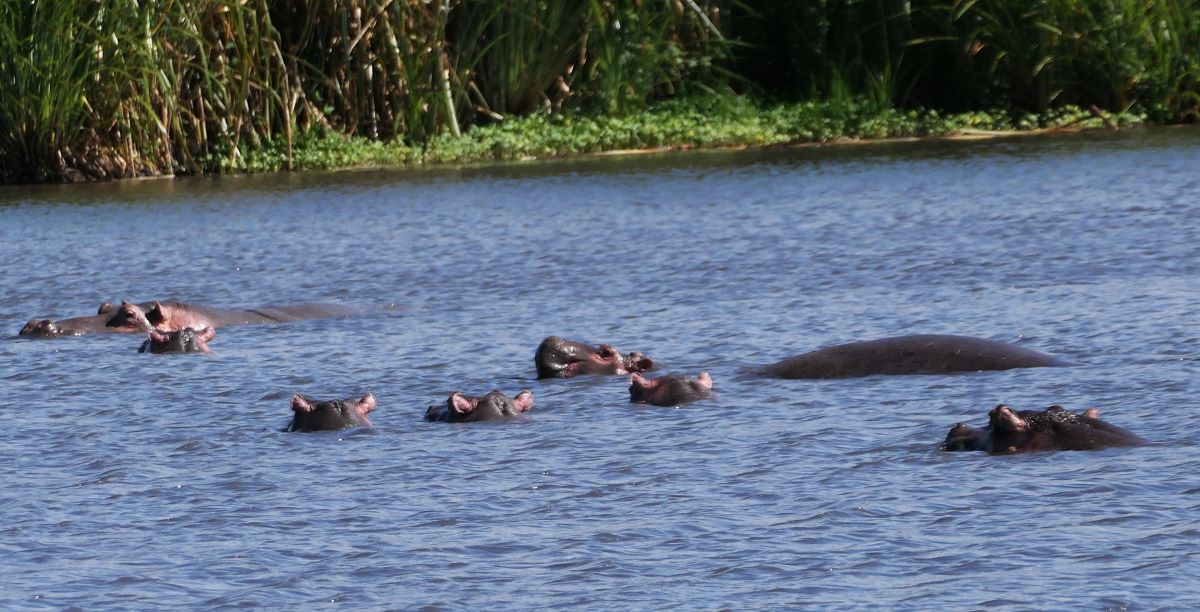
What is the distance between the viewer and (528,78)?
20.4 meters

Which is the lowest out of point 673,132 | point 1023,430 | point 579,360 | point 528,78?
point 673,132

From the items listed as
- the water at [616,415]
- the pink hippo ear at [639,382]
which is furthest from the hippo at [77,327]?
the pink hippo ear at [639,382]

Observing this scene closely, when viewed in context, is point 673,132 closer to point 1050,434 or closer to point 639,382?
point 639,382

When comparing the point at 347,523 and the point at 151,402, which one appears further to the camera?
the point at 151,402

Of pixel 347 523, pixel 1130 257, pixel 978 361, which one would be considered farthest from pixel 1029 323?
pixel 347 523

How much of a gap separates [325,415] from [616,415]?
1.11m

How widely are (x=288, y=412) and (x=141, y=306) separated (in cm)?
311

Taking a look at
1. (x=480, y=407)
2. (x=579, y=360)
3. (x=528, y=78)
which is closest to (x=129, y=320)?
(x=579, y=360)

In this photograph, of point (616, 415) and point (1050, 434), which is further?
point (616, 415)

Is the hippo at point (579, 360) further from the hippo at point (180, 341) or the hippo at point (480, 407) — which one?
the hippo at point (180, 341)

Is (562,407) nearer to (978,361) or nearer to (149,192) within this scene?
(978,361)

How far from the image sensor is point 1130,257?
1131cm

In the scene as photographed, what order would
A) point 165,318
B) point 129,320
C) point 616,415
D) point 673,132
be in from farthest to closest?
1. point 673,132
2. point 129,320
3. point 165,318
4. point 616,415

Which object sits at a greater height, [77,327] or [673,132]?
[77,327]
